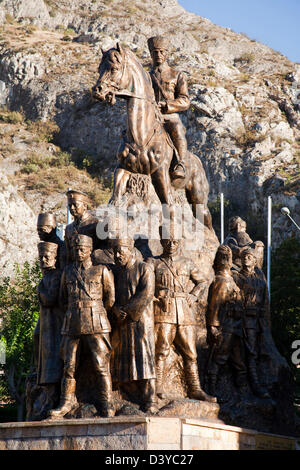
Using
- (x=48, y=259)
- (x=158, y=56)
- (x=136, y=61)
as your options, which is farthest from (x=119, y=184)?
(x=158, y=56)

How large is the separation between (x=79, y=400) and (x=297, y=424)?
4054 mm

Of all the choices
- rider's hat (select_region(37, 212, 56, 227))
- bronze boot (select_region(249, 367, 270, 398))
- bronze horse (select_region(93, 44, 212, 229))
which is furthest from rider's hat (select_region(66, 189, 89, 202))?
bronze boot (select_region(249, 367, 270, 398))

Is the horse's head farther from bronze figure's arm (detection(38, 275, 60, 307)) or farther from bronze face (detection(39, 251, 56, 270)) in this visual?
bronze figure's arm (detection(38, 275, 60, 307))

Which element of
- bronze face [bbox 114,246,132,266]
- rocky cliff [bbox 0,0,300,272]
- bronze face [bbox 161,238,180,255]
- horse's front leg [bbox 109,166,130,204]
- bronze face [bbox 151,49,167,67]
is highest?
rocky cliff [bbox 0,0,300,272]

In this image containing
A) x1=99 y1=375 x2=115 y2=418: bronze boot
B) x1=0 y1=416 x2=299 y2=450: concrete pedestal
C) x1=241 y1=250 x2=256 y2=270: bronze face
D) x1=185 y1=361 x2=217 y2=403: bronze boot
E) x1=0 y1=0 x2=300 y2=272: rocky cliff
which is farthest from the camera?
x1=0 y1=0 x2=300 y2=272: rocky cliff

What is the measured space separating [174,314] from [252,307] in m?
2.04

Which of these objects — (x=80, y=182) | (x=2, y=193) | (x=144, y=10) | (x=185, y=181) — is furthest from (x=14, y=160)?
(x=185, y=181)

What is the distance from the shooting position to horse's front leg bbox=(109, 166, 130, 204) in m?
→ 14.9

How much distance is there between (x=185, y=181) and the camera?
52.5 ft

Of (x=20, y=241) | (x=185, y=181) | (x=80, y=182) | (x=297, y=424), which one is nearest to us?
(x=297, y=424)

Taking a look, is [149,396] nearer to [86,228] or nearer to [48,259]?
[48,259]

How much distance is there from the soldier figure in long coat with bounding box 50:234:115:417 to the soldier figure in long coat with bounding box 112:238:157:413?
18 cm

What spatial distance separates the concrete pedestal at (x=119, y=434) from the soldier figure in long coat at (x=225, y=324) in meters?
1.27
